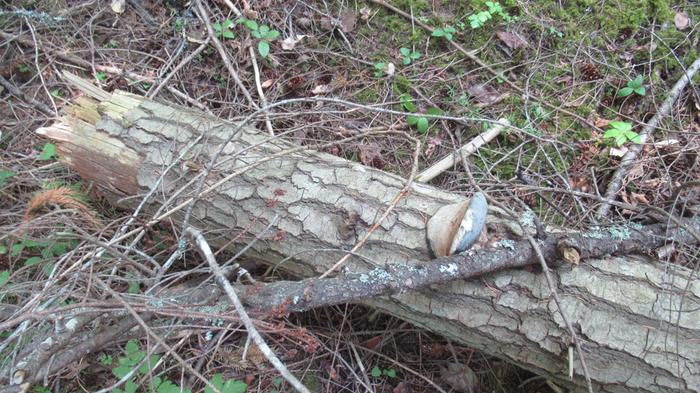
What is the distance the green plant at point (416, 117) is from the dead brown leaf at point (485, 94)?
0.88 ft

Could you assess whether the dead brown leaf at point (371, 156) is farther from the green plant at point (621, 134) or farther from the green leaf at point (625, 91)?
the green leaf at point (625, 91)

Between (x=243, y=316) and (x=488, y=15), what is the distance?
2558mm

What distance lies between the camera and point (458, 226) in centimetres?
183

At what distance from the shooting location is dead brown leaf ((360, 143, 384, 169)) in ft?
9.04

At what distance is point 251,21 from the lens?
10.1ft

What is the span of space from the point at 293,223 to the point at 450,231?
0.70m

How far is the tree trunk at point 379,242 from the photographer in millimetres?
1719

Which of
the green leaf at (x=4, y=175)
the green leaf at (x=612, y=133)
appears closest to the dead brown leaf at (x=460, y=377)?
the green leaf at (x=612, y=133)

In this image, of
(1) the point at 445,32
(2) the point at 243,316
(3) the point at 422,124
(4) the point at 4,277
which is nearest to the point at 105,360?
(4) the point at 4,277

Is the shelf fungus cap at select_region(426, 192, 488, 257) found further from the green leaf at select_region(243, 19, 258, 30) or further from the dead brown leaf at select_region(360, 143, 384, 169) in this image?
the green leaf at select_region(243, 19, 258, 30)

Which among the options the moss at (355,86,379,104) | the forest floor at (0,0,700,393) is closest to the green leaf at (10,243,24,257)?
the forest floor at (0,0,700,393)

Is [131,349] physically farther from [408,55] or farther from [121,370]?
[408,55]

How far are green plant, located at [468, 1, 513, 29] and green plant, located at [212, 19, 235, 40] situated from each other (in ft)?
5.15

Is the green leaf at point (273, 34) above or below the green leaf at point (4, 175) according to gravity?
above
